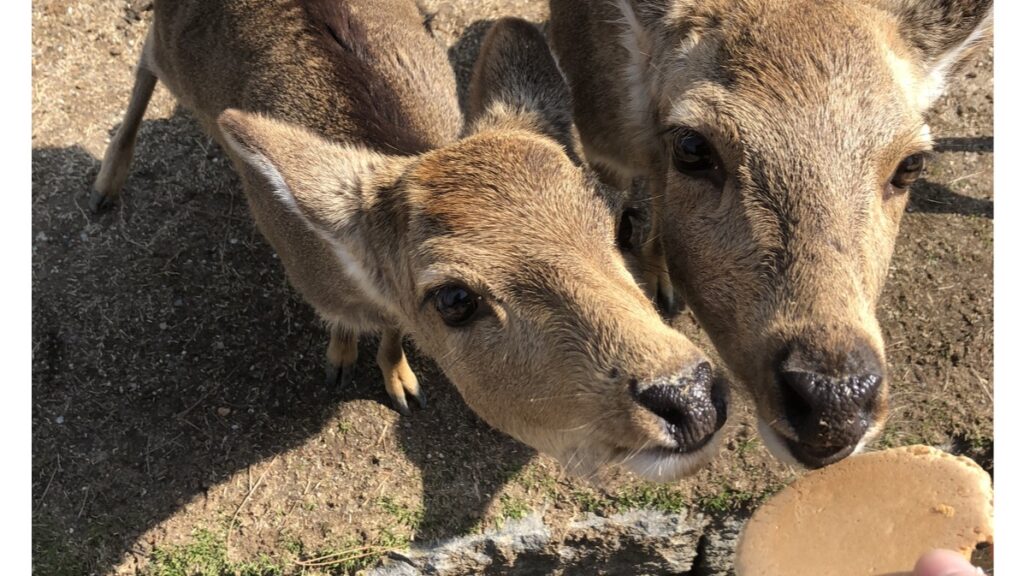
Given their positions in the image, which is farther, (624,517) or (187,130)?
(187,130)

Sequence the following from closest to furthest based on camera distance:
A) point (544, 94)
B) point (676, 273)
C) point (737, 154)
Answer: point (737, 154)
point (676, 273)
point (544, 94)

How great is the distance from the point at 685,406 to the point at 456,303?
41.1 inches

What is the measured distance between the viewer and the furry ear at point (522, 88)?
426cm

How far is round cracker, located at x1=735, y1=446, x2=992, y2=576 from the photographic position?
3.55m

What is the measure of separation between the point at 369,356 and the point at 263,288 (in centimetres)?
94

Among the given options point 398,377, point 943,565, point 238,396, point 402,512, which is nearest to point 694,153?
point 943,565

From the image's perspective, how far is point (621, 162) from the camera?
5.25 meters

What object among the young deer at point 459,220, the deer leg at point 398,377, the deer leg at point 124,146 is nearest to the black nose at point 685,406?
the young deer at point 459,220

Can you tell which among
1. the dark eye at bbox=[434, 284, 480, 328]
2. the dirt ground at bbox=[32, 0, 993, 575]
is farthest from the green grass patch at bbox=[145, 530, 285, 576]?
the dark eye at bbox=[434, 284, 480, 328]

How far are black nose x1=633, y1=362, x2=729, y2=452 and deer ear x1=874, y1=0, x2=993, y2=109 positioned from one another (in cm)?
207

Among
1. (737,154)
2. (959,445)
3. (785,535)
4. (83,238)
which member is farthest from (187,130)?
(959,445)

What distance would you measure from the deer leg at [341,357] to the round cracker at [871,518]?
9.45 feet

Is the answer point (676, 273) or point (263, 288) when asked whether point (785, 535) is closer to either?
point (676, 273)

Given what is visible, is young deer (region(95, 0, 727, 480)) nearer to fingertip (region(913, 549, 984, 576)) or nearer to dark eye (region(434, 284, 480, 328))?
dark eye (region(434, 284, 480, 328))
